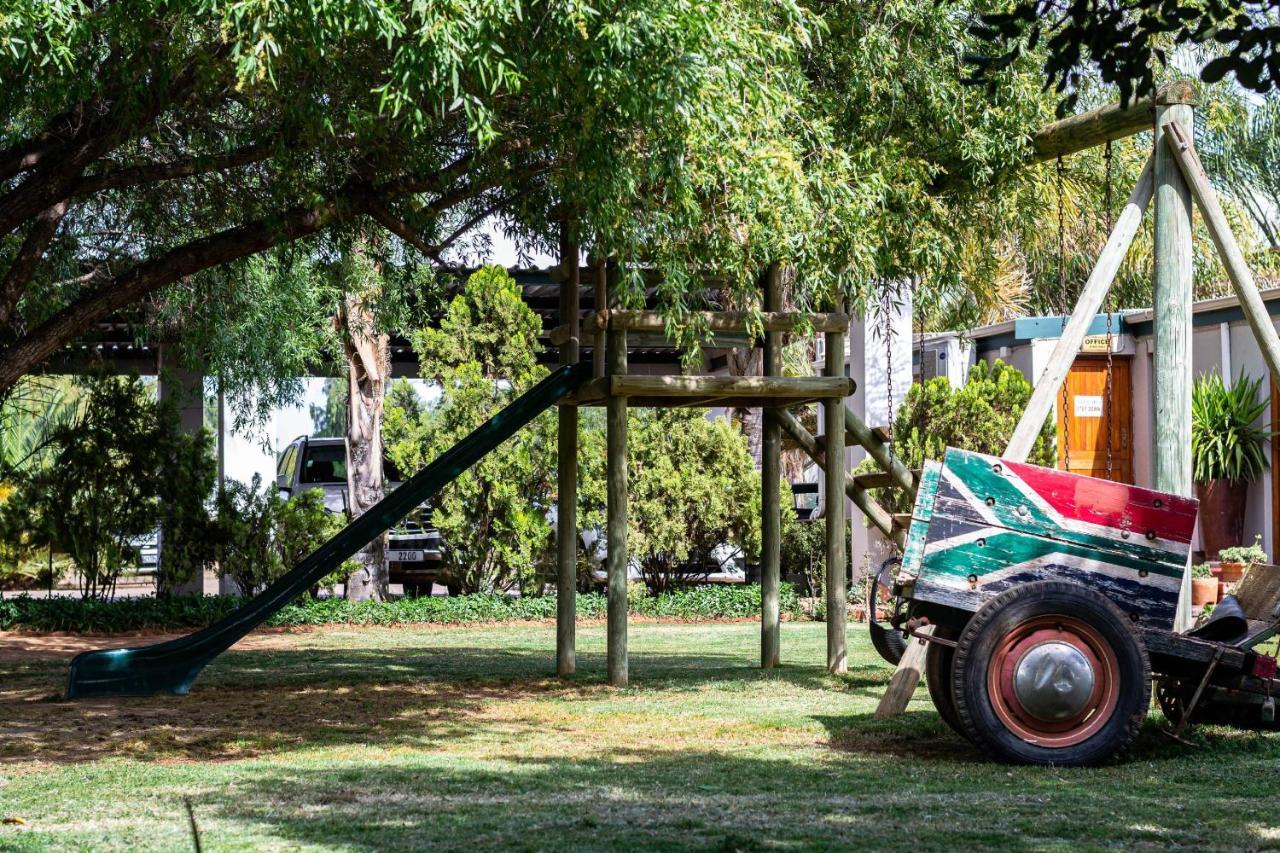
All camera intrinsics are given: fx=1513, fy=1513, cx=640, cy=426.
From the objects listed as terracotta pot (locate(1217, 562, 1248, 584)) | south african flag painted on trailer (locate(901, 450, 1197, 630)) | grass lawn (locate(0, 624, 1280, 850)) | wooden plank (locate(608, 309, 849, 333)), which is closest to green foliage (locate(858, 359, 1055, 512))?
terracotta pot (locate(1217, 562, 1248, 584))

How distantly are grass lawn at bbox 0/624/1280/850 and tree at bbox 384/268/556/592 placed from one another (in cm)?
666

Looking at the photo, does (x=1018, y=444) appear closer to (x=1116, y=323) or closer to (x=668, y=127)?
(x=668, y=127)

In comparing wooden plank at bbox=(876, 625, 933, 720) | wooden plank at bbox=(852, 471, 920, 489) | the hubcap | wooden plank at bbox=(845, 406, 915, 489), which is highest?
wooden plank at bbox=(845, 406, 915, 489)

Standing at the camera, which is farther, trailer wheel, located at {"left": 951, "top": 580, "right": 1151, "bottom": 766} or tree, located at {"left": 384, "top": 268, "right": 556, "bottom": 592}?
tree, located at {"left": 384, "top": 268, "right": 556, "bottom": 592}

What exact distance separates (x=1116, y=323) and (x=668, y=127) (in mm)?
12086

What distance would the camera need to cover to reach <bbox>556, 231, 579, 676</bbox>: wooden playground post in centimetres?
1227

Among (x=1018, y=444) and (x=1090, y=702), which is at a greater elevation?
(x=1018, y=444)

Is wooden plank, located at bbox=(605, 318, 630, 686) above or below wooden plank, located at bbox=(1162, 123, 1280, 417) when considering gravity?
below

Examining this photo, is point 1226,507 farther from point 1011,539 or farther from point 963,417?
point 1011,539

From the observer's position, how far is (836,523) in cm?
1194

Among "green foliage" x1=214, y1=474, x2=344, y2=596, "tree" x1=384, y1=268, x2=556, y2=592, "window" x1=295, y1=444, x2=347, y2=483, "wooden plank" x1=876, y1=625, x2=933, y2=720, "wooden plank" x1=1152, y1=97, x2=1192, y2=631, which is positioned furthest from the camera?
"window" x1=295, y1=444, x2=347, y2=483

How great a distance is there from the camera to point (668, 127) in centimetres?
829

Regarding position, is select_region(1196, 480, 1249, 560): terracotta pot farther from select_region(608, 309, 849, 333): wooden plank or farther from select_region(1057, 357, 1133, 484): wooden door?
select_region(608, 309, 849, 333): wooden plank

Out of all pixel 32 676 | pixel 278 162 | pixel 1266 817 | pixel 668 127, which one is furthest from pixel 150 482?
pixel 1266 817
